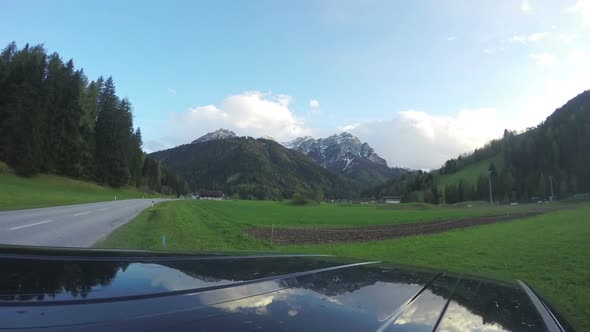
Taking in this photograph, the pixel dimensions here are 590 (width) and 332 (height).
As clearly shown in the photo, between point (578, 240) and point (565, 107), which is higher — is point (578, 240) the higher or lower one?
the lower one

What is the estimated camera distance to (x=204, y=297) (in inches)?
72.3

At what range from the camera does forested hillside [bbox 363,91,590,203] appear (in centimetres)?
13275

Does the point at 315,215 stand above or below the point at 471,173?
below

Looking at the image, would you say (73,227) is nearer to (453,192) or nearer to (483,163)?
(453,192)

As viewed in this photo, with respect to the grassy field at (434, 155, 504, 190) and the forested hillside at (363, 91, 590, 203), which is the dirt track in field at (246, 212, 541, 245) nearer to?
the forested hillside at (363, 91, 590, 203)

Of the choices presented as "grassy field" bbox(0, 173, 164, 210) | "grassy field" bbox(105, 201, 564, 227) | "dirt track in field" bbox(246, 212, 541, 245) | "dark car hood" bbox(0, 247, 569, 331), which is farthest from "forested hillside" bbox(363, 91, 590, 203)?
"dark car hood" bbox(0, 247, 569, 331)

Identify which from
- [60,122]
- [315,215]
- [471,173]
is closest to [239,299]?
[315,215]

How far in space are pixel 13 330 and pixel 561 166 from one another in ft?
569

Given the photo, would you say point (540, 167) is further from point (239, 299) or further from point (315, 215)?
point (239, 299)

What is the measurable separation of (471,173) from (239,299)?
191 meters

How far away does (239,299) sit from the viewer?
1855mm

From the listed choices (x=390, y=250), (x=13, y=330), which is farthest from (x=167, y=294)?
(x=390, y=250)

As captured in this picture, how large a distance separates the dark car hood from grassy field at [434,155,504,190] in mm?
172867

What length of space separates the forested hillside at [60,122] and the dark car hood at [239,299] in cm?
7238
